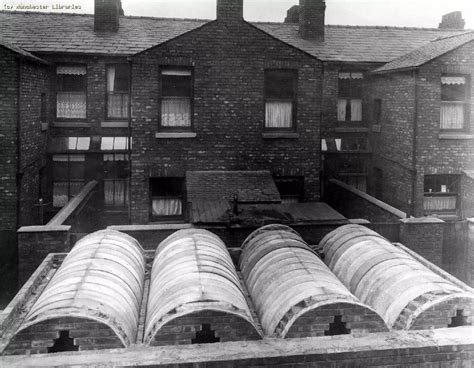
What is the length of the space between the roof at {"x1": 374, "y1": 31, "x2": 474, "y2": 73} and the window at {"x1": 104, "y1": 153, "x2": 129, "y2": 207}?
10265 mm

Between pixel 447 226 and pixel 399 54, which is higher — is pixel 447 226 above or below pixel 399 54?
below

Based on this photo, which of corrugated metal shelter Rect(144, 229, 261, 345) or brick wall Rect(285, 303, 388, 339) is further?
brick wall Rect(285, 303, 388, 339)

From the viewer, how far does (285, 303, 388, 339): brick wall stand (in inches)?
280

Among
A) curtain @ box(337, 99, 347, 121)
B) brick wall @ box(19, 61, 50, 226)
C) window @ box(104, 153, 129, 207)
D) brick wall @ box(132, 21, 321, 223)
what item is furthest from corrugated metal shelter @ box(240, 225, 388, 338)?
curtain @ box(337, 99, 347, 121)

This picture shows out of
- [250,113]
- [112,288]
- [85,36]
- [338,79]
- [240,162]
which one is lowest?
[112,288]

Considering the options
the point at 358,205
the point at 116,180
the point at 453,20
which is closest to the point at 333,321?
the point at 358,205

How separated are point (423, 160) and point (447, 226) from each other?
150 inches

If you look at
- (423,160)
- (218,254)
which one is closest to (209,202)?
(218,254)

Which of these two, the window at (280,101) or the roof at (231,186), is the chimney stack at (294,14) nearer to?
the window at (280,101)

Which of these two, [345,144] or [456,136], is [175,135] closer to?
[345,144]

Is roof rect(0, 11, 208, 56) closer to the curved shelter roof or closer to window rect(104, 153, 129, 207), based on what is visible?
window rect(104, 153, 129, 207)

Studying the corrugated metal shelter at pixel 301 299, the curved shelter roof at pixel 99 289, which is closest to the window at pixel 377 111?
the corrugated metal shelter at pixel 301 299

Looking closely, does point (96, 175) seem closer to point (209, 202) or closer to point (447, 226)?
point (209, 202)

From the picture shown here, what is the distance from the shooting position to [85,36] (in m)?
20.0
